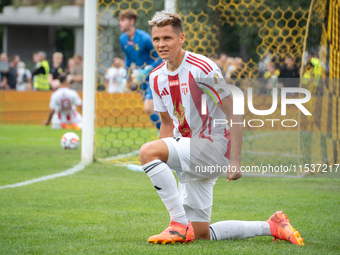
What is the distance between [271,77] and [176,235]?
8.26m

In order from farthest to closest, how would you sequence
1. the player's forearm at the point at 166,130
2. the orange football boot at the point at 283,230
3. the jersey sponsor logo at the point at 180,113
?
the player's forearm at the point at 166,130, the jersey sponsor logo at the point at 180,113, the orange football boot at the point at 283,230

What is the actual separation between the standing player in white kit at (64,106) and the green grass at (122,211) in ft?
19.5

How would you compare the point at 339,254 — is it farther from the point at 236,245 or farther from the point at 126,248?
the point at 126,248

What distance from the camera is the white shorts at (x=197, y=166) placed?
3.12 metres

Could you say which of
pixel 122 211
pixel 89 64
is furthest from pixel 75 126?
pixel 122 211

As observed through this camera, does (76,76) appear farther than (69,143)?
Yes

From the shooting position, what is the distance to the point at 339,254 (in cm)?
291

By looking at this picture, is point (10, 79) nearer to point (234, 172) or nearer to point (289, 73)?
point (289, 73)

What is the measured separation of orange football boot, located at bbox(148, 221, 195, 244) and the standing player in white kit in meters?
10.1

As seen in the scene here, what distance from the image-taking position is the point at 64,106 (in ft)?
42.3

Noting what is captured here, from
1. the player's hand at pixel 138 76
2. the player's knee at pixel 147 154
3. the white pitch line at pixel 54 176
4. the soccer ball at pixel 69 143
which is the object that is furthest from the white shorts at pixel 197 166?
the soccer ball at pixel 69 143

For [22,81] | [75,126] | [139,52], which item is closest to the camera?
[139,52]

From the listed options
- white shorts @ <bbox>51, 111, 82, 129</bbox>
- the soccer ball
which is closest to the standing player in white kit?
white shorts @ <bbox>51, 111, 82, 129</bbox>

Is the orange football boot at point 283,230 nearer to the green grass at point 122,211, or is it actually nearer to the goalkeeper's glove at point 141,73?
the green grass at point 122,211
